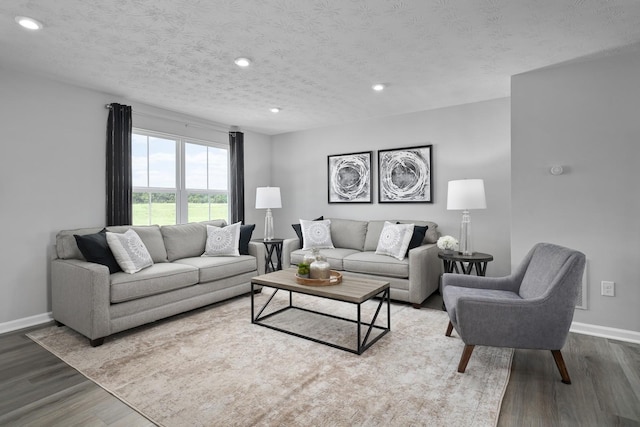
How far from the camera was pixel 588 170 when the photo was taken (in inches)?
114

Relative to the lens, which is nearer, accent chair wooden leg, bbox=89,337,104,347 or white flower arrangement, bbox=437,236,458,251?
accent chair wooden leg, bbox=89,337,104,347

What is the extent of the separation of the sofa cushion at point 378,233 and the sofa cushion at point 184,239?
221 centimetres

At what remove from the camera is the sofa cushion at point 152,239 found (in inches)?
140

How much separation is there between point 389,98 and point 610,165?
7.41 ft

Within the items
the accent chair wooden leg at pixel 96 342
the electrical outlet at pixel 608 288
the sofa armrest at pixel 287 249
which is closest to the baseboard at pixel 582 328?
the electrical outlet at pixel 608 288

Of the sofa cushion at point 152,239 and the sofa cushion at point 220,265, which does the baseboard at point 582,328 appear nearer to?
the sofa cushion at point 152,239

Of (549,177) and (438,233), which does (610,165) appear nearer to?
(549,177)

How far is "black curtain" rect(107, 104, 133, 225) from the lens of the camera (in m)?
3.73

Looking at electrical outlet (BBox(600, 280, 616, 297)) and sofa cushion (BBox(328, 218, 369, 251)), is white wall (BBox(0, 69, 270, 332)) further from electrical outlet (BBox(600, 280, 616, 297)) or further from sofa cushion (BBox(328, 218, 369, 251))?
electrical outlet (BBox(600, 280, 616, 297))

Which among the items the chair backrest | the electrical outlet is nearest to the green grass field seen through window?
the chair backrest

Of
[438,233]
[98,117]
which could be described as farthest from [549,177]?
[98,117]

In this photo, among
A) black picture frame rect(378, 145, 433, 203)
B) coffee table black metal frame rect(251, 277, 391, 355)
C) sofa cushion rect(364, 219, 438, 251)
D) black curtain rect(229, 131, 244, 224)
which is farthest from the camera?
black curtain rect(229, 131, 244, 224)

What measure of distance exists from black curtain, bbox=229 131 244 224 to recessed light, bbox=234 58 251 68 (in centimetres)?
240

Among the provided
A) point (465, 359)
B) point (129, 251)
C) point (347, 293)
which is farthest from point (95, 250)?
point (465, 359)
